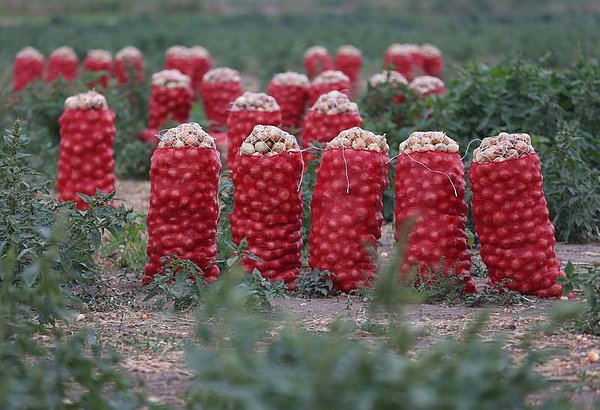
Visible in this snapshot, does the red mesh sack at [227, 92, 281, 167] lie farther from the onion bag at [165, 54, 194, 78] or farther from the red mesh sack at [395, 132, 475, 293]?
the onion bag at [165, 54, 194, 78]

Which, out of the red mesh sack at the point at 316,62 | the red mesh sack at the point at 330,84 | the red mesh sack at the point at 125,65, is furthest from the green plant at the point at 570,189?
the red mesh sack at the point at 316,62

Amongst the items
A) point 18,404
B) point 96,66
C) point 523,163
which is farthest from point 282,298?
point 96,66

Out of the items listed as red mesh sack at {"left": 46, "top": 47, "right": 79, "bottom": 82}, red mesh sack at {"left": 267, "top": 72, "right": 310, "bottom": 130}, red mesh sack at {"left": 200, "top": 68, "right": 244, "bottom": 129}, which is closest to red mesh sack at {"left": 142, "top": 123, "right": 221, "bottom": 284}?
red mesh sack at {"left": 267, "top": 72, "right": 310, "bottom": 130}

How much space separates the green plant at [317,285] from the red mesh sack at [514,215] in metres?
0.83

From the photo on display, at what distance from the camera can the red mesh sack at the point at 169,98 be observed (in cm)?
1020

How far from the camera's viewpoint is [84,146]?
7.65 meters

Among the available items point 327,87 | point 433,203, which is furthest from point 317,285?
point 327,87

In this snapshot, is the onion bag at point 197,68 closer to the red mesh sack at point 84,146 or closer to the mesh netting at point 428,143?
the red mesh sack at point 84,146

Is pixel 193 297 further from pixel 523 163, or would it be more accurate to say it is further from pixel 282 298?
pixel 523 163

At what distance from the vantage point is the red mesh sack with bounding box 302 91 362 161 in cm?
757

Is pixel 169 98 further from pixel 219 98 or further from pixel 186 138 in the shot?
pixel 186 138

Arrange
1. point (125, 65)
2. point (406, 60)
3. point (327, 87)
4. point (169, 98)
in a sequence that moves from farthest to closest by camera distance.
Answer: point (406, 60) < point (125, 65) < point (169, 98) < point (327, 87)

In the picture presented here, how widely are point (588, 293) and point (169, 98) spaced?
6.29 m

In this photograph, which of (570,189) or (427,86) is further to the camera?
(427,86)
